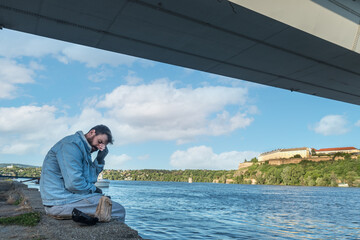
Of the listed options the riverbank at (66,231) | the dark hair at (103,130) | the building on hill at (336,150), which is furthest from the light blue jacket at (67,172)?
the building on hill at (336,150)

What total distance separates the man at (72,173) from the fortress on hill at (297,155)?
138599mm

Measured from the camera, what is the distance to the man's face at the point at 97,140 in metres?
4.05

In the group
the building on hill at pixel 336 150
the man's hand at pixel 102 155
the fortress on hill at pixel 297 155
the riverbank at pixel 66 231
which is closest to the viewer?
the riverbank at pixel 66 231

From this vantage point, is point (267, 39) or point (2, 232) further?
point (267, 39)

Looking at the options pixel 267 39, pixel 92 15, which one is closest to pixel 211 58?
pixel 267 39

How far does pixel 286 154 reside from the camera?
158125 millimetres

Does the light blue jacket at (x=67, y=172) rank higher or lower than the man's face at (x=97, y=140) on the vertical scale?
lower

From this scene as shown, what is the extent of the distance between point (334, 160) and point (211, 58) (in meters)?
133

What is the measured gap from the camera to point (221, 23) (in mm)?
4500

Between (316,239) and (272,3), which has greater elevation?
(272,3)

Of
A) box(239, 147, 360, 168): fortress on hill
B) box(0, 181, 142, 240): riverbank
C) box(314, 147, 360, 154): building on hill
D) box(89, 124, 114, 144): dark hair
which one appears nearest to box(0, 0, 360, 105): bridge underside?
box(89, 124, 114, 144): dark hair

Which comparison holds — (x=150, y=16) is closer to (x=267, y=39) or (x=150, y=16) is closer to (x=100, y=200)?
(x=267, y=39)

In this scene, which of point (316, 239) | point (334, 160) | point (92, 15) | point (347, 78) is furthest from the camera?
point (334, 160)

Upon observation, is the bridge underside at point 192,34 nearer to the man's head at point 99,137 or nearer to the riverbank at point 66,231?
the man's head at point 99,137
